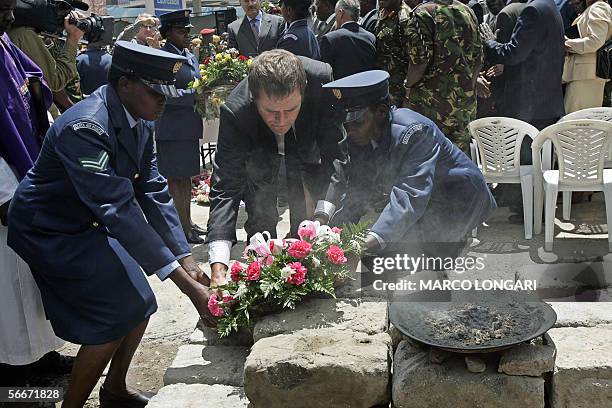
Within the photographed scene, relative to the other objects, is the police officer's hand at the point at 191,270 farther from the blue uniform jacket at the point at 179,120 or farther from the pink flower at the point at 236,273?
the blue uniform jacket at the point at 179,120

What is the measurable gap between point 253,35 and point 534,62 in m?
3.21

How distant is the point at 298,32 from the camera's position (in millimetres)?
5695

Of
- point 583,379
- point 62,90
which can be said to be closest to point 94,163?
point 583,379

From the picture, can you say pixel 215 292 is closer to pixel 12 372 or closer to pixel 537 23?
pixel 12 372

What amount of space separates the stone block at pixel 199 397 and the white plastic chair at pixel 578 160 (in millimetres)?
3219

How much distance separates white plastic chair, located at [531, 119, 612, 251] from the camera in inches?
205

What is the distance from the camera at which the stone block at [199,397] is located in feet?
9.80

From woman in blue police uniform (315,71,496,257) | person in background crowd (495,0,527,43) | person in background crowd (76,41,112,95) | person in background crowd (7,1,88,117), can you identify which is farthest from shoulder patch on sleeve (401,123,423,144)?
person in background crowd (76,41,112,95)

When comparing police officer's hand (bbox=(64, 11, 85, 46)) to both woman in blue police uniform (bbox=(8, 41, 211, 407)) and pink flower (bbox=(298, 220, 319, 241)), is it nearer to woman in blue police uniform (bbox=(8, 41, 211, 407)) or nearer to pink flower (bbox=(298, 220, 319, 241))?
woman in blue police uniform (bbox=(8, 41, 211, 407))

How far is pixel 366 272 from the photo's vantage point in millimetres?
3730

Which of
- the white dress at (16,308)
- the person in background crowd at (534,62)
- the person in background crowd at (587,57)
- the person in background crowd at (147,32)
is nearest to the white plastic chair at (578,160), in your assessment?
the person in background crowd at (534,62)

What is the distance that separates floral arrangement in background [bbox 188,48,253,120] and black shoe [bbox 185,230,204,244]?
1155 millimetres

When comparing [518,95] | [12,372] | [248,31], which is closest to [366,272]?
[12,372]

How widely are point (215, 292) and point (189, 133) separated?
9.87 ft
